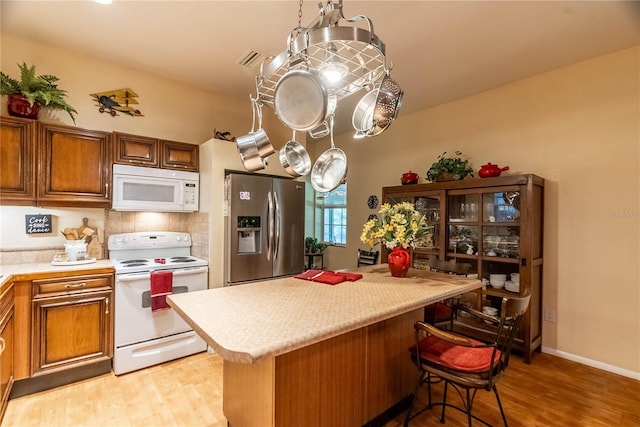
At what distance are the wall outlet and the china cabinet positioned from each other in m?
0.07

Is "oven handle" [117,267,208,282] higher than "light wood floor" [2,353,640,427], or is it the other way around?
"oven handle" [117,267,208,282]

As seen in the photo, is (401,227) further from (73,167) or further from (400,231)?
(73,167)

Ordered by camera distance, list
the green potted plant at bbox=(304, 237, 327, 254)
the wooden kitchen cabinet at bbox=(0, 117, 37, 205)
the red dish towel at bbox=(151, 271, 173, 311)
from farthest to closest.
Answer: the green potted plant at bbox=(304, 237, 327, 254) < the red dish towel at bbox=(151, 271, 173, 311) < the wooden kitchen cabinet at bbox=(0, 117, 37, 205)

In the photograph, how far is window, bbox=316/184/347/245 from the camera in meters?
5.16

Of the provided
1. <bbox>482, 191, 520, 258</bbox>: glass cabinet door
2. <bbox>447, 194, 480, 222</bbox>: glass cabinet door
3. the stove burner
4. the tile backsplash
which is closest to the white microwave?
the tile backsplash

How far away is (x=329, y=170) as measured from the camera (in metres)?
2.27

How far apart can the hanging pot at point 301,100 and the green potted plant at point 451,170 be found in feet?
7.95

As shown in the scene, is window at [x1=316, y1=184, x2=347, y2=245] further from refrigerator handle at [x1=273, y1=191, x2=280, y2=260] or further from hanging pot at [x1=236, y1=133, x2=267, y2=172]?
hanging pot at [x1=236, y1=133, x2=267, y2=172]

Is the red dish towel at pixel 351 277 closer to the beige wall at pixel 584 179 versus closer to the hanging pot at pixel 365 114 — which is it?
the hanging pot at pixel 365 114

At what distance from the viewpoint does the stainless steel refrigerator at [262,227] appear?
3.03m

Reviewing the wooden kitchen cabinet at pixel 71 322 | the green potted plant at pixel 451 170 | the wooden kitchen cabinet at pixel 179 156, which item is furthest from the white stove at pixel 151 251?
the green potted plant at pixel 451 170

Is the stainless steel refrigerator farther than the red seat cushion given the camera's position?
Yes

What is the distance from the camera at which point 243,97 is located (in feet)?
12.3

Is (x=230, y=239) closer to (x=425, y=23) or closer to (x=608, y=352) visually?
(x=425, y=23)
